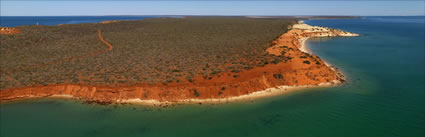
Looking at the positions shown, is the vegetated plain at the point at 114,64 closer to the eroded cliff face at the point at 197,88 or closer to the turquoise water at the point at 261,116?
the eroded cliff face at the point at 197,88

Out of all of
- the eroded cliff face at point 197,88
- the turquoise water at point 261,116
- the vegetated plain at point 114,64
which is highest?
the vegetated plain at point 114,64

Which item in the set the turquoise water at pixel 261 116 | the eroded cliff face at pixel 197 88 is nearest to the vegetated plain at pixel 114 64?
the eroded cliff face at pixel 197 88

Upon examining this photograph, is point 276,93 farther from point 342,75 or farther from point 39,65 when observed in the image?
point 39,65

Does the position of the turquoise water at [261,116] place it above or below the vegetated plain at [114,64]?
below

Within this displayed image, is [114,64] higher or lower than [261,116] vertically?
higher

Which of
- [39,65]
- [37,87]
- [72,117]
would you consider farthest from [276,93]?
[39,65]

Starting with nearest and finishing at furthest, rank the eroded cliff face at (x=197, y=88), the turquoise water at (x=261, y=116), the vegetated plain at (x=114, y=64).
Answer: the turquoise water at (x=261, y=116) → the eroded cliff face at (x=197, y=88) → the vegetated plain at (x=114, y=64)


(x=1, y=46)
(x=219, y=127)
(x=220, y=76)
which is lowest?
(x=219, y=127)

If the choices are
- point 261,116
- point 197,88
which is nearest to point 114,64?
point 197,88

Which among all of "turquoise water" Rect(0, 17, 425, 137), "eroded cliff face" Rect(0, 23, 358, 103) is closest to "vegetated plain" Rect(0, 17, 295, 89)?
"eroded cliff face" Rect(0, 23, 358, 103)

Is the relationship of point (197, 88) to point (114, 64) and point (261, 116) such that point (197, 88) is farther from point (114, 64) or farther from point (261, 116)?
point (114, 64)

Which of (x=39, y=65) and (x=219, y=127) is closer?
(x=219, y=127)
